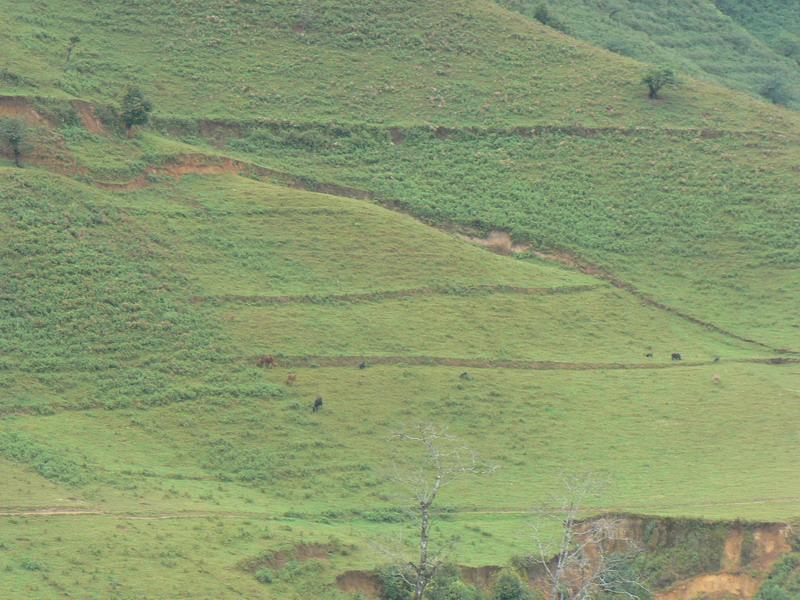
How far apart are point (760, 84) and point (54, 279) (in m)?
79.4

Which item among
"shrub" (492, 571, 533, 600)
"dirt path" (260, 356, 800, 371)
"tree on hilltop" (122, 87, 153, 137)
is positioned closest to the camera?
"shrub" (492, 571, 533, 600)

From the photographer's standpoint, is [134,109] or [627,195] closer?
Result: [134,109]

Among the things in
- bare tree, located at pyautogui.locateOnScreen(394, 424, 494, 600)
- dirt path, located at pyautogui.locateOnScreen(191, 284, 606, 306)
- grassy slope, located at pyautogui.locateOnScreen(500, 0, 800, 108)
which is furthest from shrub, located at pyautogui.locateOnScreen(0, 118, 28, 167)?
grassy slope, located at pyautogui.locateOnScreen(500, 0, 800, 108)

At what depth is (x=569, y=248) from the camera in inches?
3300

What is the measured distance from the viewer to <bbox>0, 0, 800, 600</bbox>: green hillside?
53719 millimetres

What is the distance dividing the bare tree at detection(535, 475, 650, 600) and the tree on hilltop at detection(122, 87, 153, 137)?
36.3m

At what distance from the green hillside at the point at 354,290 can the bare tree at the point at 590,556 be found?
1.03 meters

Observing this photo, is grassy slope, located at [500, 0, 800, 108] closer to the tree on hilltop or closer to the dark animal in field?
the tree on hilltop

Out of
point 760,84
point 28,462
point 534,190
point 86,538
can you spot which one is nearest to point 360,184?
point 534,190

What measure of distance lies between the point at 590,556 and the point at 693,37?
293ft

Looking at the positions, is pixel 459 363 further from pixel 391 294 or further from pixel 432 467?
pixel 432 467

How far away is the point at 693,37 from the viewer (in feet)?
443

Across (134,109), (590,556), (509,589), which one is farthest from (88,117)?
(509,589)

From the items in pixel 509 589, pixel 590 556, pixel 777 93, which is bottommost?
pixel 590 556
